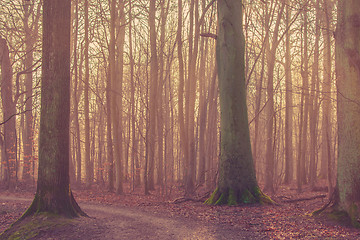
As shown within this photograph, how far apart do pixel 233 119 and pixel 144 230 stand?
452 centimetres

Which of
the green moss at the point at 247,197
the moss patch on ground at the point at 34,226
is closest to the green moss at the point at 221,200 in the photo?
the green moss at the point at 247,197

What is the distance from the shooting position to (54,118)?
7469mm

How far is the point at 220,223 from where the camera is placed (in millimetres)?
8055

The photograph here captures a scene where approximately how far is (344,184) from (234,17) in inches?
229

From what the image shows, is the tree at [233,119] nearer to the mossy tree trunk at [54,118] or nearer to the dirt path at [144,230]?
the dirt path at [144,230]

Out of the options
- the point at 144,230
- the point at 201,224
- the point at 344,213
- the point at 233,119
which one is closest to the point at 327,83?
the point at 233,119

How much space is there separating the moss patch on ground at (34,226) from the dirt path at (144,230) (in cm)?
→ 14

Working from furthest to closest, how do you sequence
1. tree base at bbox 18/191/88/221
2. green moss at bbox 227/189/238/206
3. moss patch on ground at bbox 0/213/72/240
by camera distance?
1. green moss at bbox 227/189/238/206
2. tree base at bbox 18/191/88/221
3. moss patch on ground at bbox 0/213/72/240

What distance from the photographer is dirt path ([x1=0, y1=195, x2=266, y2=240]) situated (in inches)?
259

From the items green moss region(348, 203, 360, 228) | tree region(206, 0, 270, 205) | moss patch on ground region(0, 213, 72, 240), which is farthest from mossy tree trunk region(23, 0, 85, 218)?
green moss region(348, 203, 360, 228)

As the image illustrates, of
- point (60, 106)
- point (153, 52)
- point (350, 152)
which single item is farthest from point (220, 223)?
point (153, 52)

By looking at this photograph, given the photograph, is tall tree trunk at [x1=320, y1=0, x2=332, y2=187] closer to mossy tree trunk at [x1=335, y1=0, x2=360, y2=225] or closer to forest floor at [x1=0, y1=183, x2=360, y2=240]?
mossy tree trunk at [x1=335, y1=0, x2=360, y2=225]

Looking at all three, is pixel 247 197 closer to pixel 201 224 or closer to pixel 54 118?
pixel 201 224

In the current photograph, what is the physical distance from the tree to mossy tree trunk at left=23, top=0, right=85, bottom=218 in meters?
4.59
